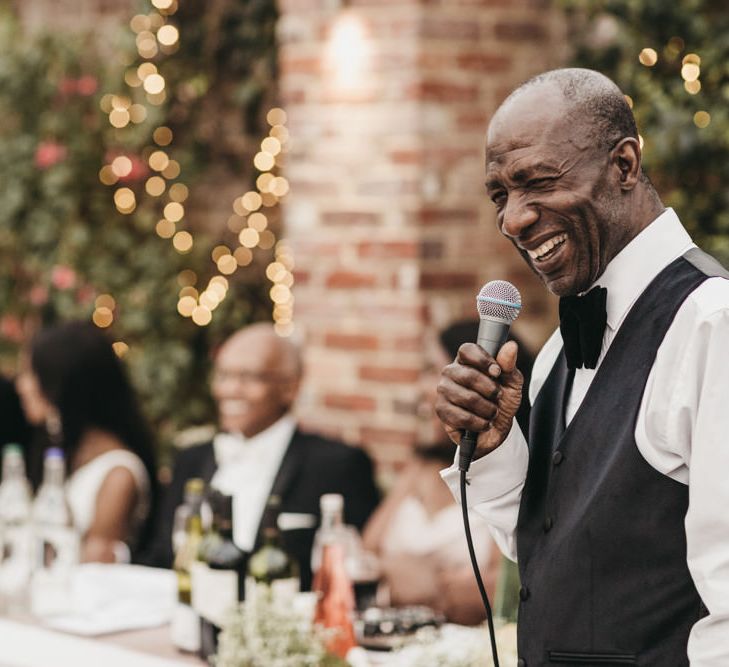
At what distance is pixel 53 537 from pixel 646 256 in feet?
6.82

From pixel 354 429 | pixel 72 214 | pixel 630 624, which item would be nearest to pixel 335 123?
pixel 354 429

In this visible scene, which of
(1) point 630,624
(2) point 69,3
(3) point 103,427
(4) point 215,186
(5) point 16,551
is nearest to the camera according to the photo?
(1) point 630,624

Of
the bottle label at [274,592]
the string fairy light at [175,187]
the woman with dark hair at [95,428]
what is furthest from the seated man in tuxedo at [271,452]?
the string fairy light at [175,187]

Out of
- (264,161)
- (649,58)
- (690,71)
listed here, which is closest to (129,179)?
(264,161)

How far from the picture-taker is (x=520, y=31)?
4.12m

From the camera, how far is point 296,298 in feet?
14.0

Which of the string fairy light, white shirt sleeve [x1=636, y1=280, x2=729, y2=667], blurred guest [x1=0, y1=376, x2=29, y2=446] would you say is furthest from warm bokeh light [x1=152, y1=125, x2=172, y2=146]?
white shirt sleeve [x1=636, y1=280, x2=729, y2=667]

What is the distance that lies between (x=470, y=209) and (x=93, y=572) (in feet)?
5.25

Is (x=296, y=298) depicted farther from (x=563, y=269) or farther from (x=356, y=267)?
(x=563, y=269)

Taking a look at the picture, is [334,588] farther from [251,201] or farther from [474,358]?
[251,201]

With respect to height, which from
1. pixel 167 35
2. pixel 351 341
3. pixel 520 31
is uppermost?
pixel 167 35

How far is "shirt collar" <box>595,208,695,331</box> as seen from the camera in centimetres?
154

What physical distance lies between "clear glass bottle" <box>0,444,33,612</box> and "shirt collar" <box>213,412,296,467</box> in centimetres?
66

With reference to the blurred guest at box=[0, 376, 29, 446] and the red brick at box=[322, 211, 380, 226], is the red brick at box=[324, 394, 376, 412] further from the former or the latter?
the blurred guest at box=[0, 376, 29, 446]
